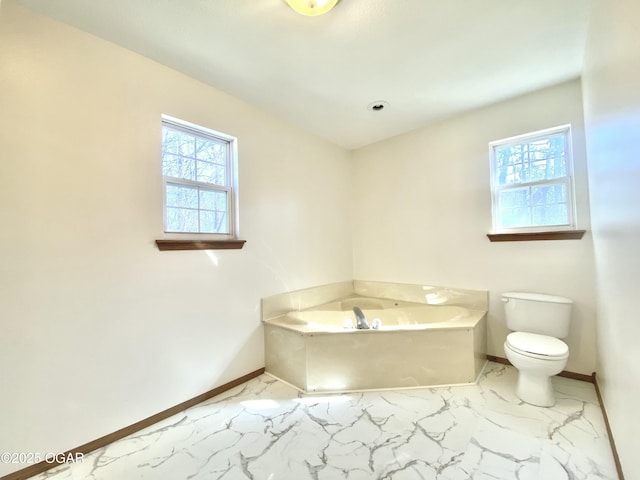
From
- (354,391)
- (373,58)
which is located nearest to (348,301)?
(354,391)

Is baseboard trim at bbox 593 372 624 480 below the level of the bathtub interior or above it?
below

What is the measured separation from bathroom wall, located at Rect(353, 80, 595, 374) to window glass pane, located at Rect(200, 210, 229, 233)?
178cm

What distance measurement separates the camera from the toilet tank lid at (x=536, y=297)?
6.88ft

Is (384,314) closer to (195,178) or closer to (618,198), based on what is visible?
(618,198)

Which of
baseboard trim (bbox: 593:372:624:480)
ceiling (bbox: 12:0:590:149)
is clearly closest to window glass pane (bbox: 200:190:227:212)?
ceiling (bbox: 12:0:590:149)

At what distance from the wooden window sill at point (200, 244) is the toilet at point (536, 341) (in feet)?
7.10

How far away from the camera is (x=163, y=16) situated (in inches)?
58.4

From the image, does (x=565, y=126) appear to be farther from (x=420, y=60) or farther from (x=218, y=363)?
(x=218, y=363)

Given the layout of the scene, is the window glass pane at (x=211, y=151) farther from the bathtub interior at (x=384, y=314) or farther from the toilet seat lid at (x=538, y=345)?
the toilet seat lid at (x=538, y=345)

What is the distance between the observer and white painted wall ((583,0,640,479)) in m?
1.03

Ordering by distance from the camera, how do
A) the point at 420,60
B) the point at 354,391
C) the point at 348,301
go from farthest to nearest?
the point at 348,301 < the point at 354,391 < the point at 420,60

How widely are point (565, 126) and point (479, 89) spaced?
732 millimetres

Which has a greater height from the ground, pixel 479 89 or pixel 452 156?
pixel 479 89

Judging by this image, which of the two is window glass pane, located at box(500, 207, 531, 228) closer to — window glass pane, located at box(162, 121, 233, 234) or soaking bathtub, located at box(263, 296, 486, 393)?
soaking bathtub, located at box(263, 296, 486, 393)
